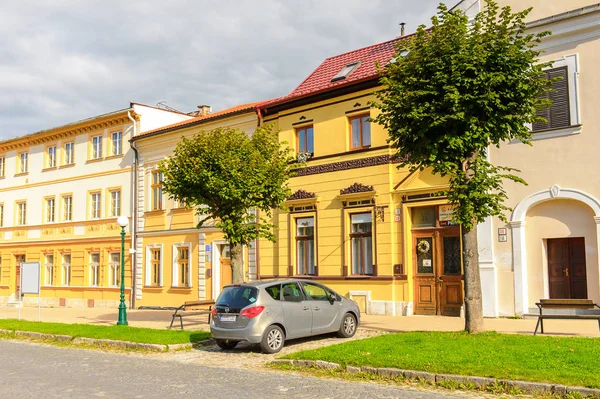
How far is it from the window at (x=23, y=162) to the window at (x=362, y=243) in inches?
910

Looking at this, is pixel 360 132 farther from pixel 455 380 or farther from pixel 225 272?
pixel 455 380

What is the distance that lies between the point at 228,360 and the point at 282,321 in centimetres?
136

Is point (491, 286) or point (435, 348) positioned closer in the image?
point (435, 348)

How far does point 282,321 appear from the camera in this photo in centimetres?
1247

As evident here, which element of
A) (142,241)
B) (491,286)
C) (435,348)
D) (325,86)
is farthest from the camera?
(142,241)

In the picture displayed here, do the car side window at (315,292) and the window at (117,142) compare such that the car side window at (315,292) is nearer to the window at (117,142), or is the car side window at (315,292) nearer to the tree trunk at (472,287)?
the tree trunk at (472,287)

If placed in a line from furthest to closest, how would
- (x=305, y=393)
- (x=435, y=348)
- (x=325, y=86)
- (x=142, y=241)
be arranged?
1. (x=142, y=241)
2. (x=325, y=86)
3. (x=435, y=348)
4. (x=305, y=393)

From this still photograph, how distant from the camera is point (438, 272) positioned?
1812cm

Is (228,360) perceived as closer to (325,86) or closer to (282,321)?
(282,321)

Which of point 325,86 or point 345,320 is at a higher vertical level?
point 325,86

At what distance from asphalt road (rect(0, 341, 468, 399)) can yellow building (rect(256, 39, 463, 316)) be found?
887 centimetres

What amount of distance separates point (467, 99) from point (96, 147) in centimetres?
2375

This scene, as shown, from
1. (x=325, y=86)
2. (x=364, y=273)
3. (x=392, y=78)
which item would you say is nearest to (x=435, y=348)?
(x=392, y=78)

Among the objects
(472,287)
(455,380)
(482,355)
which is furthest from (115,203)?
(455,380)
